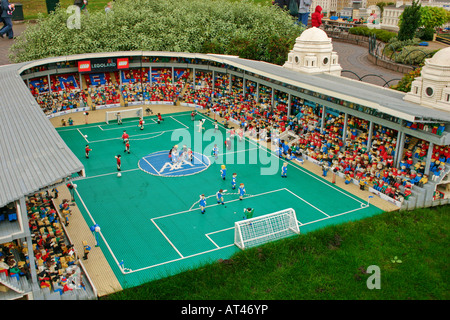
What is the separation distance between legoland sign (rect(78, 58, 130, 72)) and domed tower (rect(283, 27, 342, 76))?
770 inches

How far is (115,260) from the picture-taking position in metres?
23.6

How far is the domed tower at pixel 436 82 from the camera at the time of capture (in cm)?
3119

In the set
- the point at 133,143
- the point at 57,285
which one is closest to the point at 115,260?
the point at 57,285

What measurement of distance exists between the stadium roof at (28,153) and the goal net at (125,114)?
1346 cm

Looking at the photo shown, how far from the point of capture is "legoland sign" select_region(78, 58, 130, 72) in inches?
1964

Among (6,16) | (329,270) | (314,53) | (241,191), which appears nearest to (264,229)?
(329,270)

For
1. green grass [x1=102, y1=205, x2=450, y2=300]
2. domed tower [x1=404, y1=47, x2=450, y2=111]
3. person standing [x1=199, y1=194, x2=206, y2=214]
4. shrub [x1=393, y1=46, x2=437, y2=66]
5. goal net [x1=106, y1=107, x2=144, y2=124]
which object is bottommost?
green grass [x1=102, y1=205, x2=450, y2=300]

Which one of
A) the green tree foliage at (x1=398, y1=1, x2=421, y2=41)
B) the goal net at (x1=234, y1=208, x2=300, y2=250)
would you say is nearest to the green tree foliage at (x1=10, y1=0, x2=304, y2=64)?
the green tree foliage at (x1=398, y1=1, x2=421, y2=41)

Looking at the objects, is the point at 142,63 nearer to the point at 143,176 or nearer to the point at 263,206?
the point at 143,176

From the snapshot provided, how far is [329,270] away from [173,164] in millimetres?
16900

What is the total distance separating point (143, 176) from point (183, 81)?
23833mm

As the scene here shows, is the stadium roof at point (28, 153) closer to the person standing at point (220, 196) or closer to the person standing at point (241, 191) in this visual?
the person standing at point (220, 196)

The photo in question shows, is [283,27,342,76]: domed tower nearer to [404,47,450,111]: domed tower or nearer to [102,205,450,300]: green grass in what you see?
[404,47,450,111]: domed tower

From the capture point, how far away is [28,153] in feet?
76.6
